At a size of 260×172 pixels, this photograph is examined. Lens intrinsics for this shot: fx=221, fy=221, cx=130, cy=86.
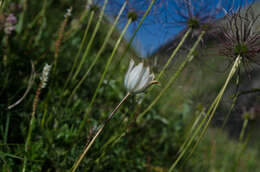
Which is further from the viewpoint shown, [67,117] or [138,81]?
[67,117]

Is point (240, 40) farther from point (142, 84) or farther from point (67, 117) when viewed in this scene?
point (67, 117)

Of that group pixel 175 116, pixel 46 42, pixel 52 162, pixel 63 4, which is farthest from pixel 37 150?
pixel 63 4


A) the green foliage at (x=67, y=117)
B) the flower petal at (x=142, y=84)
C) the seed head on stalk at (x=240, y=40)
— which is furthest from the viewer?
the green foliage at (x=67, y=117)

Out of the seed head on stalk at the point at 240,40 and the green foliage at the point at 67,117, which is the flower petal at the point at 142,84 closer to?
the green foliage at the point at 67,117

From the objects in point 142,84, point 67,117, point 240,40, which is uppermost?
point 240,40

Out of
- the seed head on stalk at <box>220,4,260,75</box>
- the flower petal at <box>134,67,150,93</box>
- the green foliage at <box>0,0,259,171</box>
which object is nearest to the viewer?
Result: the flower petal at <box>134,67,150,93</box>

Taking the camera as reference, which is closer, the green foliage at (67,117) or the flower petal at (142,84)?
the flower petal at (142,84)

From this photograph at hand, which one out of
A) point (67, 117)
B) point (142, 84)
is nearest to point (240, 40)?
point (142, 84)

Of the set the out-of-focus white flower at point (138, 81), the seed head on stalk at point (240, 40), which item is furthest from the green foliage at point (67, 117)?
the seed head on stalk at point (240, 40)

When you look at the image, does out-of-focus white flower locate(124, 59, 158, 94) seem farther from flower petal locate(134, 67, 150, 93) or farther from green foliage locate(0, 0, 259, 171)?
green foliage locate(0, 0, 259, 171)

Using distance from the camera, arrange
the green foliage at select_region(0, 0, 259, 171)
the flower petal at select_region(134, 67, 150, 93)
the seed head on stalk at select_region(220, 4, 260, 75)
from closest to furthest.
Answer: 1. the flower petal at select_region(134, 67, 150, 93)
2. the seed head on stalk at select_region(220, 4, 260, 75)
3. the green foliage at select_region(0, 0, 259, 171)

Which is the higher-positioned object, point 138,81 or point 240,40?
point 240,40

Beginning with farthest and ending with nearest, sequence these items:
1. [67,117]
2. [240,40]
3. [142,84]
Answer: [67,117] → [240,40] → [142,84]

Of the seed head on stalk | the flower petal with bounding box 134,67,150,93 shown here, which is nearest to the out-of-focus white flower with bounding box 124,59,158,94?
the flower petal with bounding box 134,67,150,93
